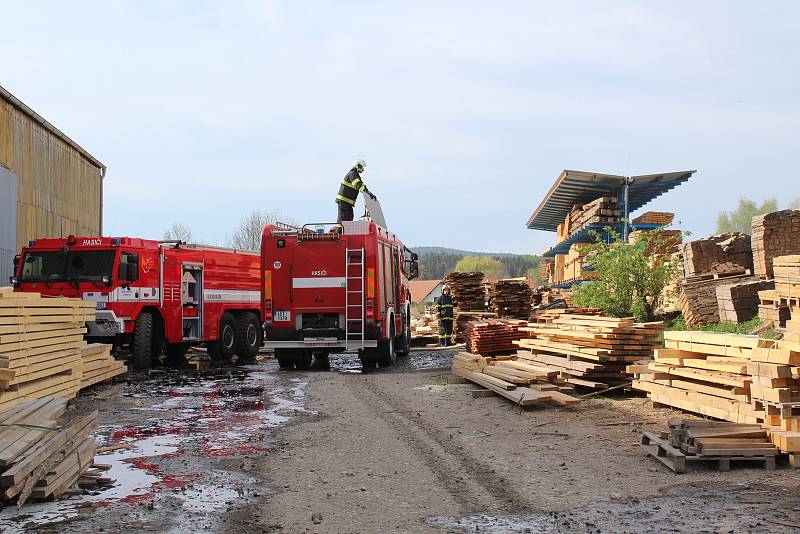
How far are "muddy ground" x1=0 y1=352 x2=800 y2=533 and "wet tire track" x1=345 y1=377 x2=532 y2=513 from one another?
2 centimetres

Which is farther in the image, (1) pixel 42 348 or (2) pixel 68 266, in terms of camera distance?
(2) pixel 68 266

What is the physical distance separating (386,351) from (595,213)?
12006 mm

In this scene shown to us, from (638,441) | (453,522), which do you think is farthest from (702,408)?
(453,522)

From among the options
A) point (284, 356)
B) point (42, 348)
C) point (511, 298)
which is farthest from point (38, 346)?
point (511, 298)

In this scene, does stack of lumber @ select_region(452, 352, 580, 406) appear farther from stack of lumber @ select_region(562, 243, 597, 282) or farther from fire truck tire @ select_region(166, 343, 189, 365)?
stack of lumber @ select_region(562, 243, 597, 282)

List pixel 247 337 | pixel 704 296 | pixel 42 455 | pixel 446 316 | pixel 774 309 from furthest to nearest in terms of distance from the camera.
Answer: pixel 446 316 < pixel 247 337 < pixel 704 296 < pixel 774 309 < pixel 42 455

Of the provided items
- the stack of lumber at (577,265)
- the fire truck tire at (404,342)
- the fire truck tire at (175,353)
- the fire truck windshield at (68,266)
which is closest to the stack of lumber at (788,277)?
the fire truck tire at (404,342)

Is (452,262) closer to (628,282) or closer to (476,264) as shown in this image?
(476,264)

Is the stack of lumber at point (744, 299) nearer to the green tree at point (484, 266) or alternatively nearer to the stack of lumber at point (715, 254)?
the stack of lumber at point (715, 254)

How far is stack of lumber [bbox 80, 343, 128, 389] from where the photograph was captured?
519 inches

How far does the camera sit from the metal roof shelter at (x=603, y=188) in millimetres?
26656

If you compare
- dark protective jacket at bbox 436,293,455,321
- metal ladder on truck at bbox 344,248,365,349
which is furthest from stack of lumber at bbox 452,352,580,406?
dark protective jacket at bbox 436,293,455,321

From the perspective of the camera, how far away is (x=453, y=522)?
5398 mm

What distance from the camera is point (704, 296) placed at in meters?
16.8
